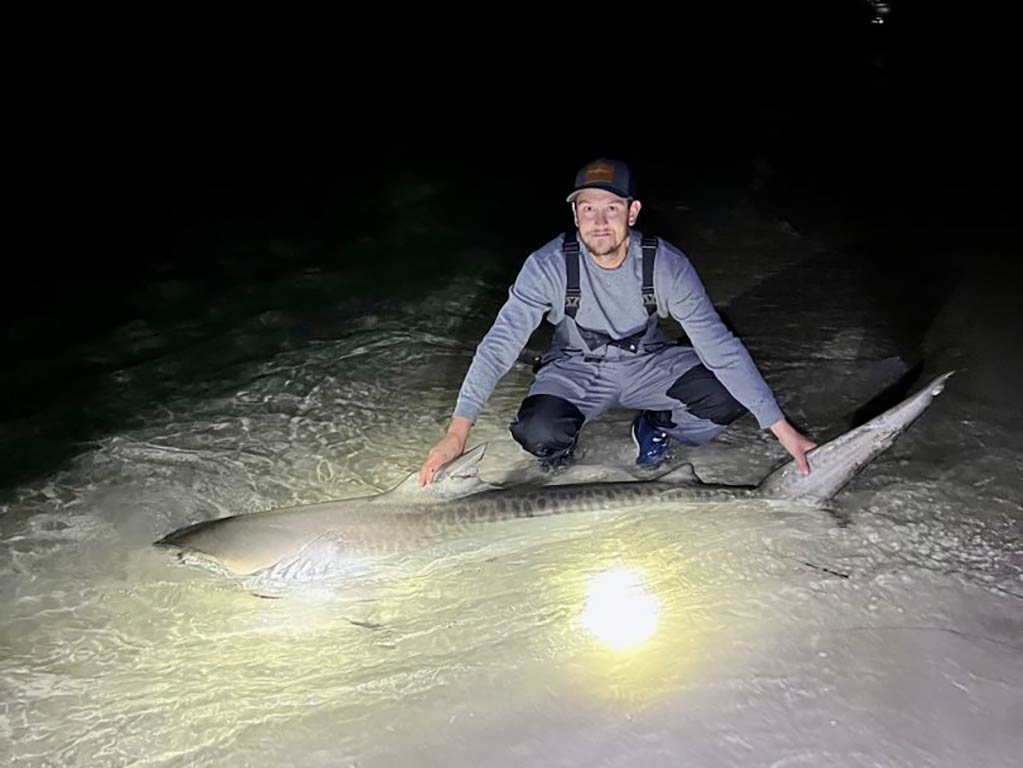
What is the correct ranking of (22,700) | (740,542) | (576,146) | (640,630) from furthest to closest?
(576,146) < (740,542) < (640,630) < (22,700)

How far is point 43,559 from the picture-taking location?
3.89 metres

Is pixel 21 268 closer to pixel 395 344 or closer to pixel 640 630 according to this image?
pixel 395 344

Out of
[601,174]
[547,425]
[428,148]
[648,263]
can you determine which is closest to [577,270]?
[648,263]

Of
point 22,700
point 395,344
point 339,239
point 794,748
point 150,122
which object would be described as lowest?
point 794,748

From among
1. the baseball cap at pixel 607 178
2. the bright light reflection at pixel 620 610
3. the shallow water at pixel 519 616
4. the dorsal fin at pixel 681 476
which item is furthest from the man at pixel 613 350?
the bright light reflection at pixel 620 610

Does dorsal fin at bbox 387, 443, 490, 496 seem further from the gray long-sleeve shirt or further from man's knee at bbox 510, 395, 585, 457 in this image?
man's knee at bbox 510, 395, 585, 457

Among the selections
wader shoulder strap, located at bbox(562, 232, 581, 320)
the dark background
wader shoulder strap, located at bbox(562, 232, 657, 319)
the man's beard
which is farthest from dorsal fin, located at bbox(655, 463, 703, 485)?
the dark background

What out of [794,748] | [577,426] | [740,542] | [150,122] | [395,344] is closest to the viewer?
[794,748]

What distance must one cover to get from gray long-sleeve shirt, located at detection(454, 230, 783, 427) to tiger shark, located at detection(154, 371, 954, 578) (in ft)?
0.96

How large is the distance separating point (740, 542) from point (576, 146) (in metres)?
10.7

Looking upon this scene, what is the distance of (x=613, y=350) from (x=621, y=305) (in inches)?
10.9

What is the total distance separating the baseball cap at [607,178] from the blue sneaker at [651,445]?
1.35 m

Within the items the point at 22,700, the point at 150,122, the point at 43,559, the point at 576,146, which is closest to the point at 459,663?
the point at 22,700

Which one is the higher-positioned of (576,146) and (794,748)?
(576,146)
